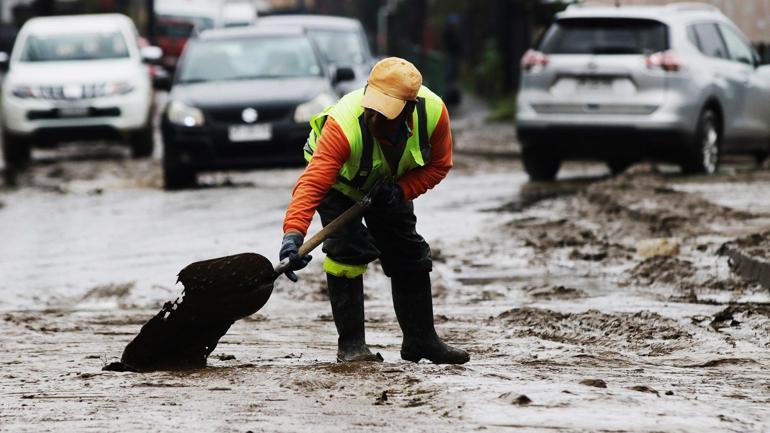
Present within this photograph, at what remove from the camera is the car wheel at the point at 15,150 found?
22797mm

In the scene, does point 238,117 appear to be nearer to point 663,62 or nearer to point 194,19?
point 663,62

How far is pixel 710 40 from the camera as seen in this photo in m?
18.1

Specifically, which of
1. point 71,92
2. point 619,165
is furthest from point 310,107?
point 71,92

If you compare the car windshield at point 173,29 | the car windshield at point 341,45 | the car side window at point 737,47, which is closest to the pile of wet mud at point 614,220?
the car side window at point 737,47

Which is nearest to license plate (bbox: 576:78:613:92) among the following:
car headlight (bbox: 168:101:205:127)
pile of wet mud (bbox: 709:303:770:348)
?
car headlight (bbox: 168:101:205:127)

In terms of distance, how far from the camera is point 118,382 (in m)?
6.98

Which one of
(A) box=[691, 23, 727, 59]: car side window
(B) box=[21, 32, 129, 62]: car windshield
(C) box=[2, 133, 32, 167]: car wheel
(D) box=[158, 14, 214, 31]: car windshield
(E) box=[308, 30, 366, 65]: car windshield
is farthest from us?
(D) box=[158, 14, 214, 31]: car windshield

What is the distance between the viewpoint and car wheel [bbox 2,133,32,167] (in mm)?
22797

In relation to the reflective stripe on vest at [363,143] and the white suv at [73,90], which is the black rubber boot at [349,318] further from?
the white suv at [73,90]

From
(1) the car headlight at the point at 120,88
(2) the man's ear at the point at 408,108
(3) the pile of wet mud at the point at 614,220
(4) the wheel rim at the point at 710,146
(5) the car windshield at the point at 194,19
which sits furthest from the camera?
(5) the car windshield at the point at 194,19

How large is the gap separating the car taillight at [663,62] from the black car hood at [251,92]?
334cm

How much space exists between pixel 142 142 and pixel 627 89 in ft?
27.8

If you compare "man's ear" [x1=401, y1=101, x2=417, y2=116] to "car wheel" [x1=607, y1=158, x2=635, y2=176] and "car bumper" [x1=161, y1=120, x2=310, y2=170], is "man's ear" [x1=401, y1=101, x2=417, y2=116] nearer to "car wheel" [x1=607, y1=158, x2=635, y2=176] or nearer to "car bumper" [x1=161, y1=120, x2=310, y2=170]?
"car bumper" [x1=161, y1=120, x2=310, y2=170]

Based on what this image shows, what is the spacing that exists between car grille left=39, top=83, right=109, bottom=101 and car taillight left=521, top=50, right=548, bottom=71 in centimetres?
693
